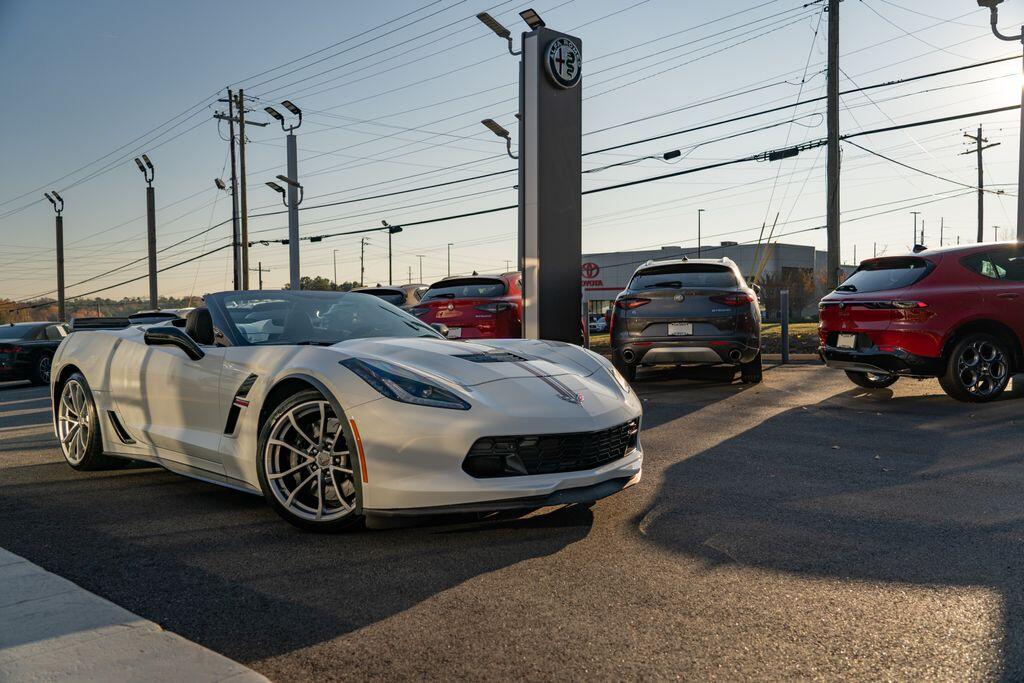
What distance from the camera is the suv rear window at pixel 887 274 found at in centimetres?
888

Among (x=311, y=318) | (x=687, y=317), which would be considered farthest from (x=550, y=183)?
(x=311, y=318)

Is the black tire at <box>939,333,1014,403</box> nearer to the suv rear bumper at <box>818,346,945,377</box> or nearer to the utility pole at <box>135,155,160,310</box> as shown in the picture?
the suv rear bumper at <box>818,346,945,377</box>

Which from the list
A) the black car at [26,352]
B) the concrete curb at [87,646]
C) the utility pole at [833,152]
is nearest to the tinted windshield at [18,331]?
the black car at [26,352]

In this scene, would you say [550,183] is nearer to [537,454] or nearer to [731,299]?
[731,299]

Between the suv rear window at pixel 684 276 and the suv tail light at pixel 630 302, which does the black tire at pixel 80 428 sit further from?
the suv rear window at pixel 684 276

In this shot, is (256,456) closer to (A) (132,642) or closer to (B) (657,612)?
(A) (132,642)

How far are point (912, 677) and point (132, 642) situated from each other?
245 centimetres

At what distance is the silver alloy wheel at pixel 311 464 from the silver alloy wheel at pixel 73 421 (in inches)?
89.8

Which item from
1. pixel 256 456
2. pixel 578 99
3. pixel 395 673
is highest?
pixel 578 99

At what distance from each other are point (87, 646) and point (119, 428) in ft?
10.2

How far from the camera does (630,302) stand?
10.5 m

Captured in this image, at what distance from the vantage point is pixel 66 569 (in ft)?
12.0

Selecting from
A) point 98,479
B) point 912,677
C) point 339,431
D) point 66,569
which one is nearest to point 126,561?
point 66,569

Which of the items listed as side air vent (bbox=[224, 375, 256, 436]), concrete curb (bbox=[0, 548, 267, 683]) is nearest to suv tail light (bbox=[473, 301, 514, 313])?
side air vent (bbox=[224, 375, 256, 436])
